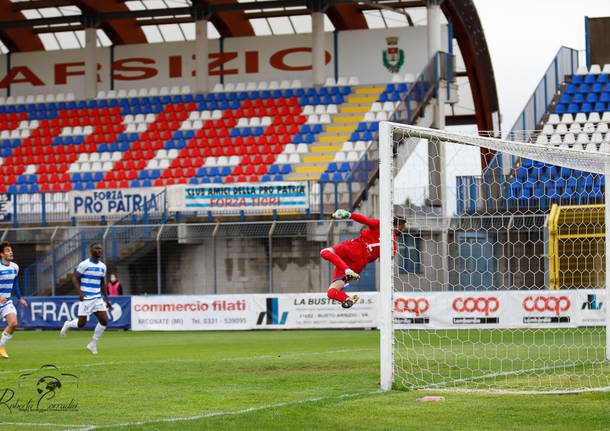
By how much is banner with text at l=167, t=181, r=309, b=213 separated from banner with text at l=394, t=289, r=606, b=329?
239 inches

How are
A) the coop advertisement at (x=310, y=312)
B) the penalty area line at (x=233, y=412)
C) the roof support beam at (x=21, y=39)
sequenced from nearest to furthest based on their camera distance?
the penalty area line at (x=233, y=412), the coop advertisement at (x=310, y=312), the roof support beam at (x=21, y=39)

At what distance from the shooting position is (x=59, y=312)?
2453 centimetres

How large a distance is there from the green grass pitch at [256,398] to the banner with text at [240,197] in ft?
35.1

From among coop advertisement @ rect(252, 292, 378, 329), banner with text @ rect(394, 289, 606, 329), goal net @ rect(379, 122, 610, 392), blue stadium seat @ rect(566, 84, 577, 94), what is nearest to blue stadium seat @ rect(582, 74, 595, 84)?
blue stadium seat @ rect(566, 84, 577, 94)

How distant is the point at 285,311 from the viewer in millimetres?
23047

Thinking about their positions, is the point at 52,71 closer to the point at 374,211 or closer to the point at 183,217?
the point at 183,217

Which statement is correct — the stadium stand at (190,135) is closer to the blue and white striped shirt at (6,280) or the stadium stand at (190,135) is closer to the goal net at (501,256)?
the goal net at (501,256)

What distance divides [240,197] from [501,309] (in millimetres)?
8809

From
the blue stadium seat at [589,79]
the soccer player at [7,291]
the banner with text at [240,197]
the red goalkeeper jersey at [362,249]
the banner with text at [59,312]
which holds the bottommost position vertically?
the banner with text at [59,312]

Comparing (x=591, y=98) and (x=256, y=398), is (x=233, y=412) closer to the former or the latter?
(x=256, y=398)

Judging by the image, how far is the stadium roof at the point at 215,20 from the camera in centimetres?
3578

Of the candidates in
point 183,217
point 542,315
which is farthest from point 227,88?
point 542,315

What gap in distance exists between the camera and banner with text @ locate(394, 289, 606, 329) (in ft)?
68.0

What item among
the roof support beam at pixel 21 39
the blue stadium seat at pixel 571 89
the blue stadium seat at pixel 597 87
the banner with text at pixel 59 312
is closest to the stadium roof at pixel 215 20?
the roof support beam at pixel 21 39
